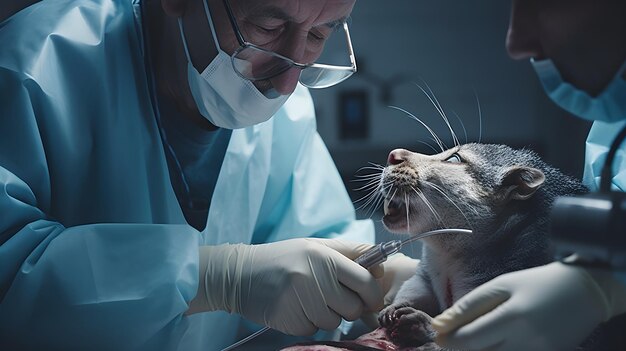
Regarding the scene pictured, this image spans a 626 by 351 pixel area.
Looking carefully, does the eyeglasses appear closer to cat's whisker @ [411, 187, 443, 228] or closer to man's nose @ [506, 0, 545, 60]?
cat's whisker @ [411, 187, 443, 228]

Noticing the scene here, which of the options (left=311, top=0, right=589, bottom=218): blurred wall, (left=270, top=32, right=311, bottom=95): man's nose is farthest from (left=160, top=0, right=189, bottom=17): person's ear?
(left=311, top=0, right=589, bottom=218): blurred wall

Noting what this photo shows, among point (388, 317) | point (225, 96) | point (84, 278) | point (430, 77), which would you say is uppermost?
point (225, 96)

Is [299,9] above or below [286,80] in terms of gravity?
above

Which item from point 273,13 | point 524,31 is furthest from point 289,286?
point 524,31

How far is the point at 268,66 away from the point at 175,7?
256 mm

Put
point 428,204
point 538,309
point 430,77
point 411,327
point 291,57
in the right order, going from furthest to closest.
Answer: point 430,77 → point 291,57 → point 428,204 → point 411,327 → point 538,309

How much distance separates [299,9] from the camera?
1.30 meters

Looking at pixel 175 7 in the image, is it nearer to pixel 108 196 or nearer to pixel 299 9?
pixel 299 9

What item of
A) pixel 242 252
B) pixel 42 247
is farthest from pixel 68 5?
pixel 242 252

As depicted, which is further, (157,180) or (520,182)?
(157,180)

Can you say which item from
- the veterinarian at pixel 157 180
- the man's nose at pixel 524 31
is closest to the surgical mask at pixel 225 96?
the veterinarian at pixel 157 180

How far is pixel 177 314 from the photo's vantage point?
4.03 ft

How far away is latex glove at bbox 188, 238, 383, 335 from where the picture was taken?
1272 mm

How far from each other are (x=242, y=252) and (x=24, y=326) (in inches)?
16.6
